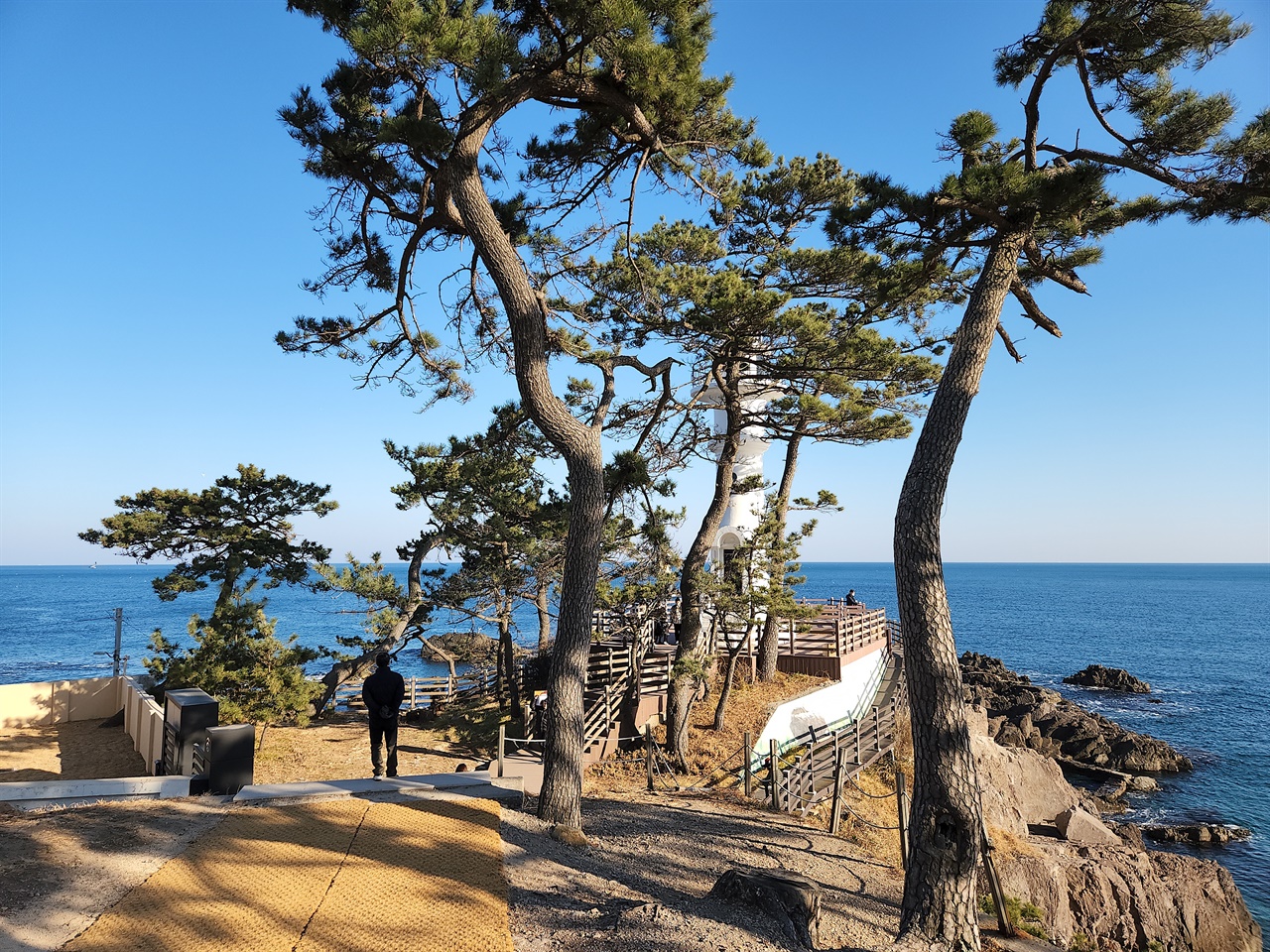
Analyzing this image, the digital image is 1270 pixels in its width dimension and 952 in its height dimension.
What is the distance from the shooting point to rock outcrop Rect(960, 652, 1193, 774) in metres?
21.7

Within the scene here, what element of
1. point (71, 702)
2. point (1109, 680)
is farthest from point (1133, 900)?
point (1109, 680)

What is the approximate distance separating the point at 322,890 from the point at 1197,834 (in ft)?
63.3

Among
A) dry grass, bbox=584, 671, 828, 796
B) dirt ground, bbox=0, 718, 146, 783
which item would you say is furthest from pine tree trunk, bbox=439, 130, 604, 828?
dirt ground, bbox=0, 718, 146, 783

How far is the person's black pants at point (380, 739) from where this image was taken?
7961 mm

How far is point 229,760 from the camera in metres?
7.26

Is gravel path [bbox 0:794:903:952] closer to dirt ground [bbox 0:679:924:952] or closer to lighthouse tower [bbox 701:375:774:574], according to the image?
dirt ground [bbox 0:679:924:952]

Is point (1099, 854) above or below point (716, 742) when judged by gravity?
below

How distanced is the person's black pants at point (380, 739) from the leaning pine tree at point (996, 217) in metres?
5.46

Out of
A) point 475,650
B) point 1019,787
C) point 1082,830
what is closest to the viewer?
point 1082,830

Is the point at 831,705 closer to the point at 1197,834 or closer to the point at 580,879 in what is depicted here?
the point at 1197,834

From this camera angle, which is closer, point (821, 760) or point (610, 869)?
point (610, 869)

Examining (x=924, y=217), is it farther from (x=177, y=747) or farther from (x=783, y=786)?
(x=177, y=747)

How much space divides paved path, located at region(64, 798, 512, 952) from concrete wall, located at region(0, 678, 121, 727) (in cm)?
1082

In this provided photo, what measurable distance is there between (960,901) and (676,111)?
323 inches
